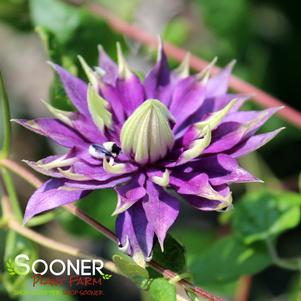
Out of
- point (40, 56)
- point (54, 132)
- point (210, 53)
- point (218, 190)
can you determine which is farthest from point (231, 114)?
point (40, 56)

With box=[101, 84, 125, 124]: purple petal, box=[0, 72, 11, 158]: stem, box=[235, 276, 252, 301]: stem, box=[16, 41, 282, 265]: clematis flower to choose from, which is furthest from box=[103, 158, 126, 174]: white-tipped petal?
box=[235, 276, 252, 301]: stem

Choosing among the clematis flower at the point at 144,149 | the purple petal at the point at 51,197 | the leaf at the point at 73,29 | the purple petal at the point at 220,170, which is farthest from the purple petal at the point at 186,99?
the leaf at the point at 73,29

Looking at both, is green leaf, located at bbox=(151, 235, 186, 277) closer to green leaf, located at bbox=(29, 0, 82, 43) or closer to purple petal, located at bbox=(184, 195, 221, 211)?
purple petal, located at bbox=(184, 195, 221, 211)

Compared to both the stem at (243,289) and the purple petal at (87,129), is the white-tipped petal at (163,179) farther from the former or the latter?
the stem at (243,289)

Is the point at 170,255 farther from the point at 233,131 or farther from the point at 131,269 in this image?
the point at 233,131

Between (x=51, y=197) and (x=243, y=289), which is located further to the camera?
(x=243, y=289)

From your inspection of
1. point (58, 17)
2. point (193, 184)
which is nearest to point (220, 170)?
point (193, 184)

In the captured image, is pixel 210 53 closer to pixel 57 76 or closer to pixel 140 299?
pixel 57 76
